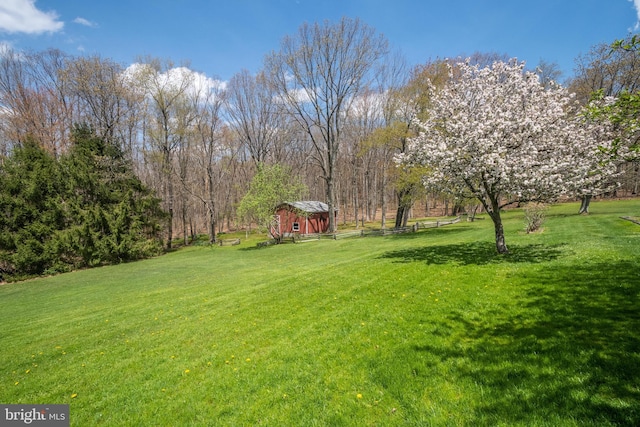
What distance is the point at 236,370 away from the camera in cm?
535

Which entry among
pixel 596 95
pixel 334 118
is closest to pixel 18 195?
pixel 334 118

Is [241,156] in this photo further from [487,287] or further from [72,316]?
[487,287]

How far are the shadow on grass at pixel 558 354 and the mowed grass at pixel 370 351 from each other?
0.07 feet

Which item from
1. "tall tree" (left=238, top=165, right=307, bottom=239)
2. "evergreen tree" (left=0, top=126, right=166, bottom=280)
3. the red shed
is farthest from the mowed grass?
the red shed

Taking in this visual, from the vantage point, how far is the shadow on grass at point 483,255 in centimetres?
1026

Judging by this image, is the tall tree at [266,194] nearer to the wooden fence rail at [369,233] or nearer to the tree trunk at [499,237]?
the wooden fence rail at [369,233]

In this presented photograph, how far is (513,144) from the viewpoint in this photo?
10.5 metres

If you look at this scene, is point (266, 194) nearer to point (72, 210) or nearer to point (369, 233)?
point (369, 233)

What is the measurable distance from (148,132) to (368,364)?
37977mm

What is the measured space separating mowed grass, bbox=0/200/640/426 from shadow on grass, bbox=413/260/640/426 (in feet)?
0.07

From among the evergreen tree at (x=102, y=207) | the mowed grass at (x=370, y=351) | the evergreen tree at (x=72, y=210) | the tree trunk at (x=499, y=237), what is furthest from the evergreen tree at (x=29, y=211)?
the tree trunk at (x=499, y=237)

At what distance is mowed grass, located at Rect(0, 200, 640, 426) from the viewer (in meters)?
3.87

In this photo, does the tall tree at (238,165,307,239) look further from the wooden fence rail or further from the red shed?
the red shed

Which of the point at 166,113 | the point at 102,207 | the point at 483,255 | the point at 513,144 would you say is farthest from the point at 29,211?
the point at 513,144
